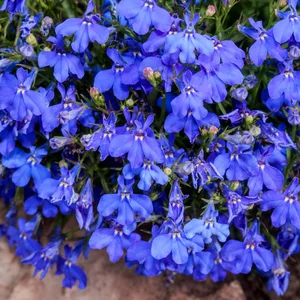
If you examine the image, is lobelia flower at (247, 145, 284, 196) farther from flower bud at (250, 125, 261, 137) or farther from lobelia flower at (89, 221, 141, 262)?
lobelia flower at (89, 221, 141, 262)

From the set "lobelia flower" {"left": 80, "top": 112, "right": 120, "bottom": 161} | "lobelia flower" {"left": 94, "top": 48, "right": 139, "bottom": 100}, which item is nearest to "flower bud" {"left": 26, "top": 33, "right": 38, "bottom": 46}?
"lobelia flower" {"left": 94, "top": 48, "right": 139, "bottom": 100}

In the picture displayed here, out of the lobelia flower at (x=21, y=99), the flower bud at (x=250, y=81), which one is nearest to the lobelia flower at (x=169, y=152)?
the flower bud at (x=250, y=81)

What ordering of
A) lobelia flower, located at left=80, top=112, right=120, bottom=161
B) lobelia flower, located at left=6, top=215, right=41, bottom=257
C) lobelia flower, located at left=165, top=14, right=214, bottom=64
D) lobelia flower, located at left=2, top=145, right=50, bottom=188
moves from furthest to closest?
lobelia flower, located at left=6, top=215, right=41, bottom=257 < lobelia flower, located at left=2, top=145, right=50, bottom=188 < lobelia flower, located at left=80, top=112, right=120, bottom=161 < lobelia flower, located at left=165, top=14, right=214, bottom=64

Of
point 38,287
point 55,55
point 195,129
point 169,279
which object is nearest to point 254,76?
point 195,129

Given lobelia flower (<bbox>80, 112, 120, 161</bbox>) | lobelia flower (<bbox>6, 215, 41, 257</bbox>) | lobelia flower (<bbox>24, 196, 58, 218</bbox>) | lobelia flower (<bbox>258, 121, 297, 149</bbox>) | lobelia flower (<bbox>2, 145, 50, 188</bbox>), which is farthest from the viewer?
lobelia flower (<bbox>6, 215, 41, 257</bbox>)

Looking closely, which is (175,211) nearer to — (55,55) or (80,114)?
(80,114)

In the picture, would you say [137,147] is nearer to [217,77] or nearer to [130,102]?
[130,102]
